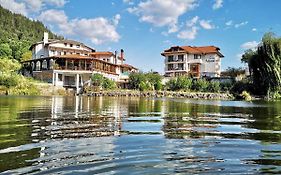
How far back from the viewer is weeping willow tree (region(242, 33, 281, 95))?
51750 mm

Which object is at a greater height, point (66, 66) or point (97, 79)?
point (66, 66)

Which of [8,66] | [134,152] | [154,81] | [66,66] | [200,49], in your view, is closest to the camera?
[134,152]

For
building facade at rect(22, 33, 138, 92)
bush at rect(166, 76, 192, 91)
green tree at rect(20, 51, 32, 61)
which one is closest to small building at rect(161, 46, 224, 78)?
building facade at rect(22, 33, 138, 92)

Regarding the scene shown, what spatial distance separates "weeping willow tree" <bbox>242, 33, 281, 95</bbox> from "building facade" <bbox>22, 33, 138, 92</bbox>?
75.8 feet

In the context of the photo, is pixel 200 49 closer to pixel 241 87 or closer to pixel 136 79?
pixel 241 87

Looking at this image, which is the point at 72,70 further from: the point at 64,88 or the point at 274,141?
the point at 274,141

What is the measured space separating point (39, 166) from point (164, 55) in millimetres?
75792

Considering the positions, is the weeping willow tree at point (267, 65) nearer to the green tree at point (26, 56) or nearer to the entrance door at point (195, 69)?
the entrance door at point (195, 69)

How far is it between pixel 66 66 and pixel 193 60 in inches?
1204

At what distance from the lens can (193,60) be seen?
257 feet

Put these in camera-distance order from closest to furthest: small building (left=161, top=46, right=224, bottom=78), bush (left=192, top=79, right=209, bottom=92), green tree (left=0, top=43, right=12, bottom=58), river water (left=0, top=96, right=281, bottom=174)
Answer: river water (left=0, top=96, right=281, bottom=174) → bush (left=192, top=79, right=209, bottom=92) → green tree (left=0, top=43, right=12, bottom=58) → small building (left=161, top=46, right=224, bottom=78)

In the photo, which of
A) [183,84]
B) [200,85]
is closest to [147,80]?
[183,84]

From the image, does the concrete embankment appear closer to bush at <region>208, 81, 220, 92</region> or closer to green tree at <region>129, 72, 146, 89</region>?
bush at <region>208, 81, 220, 92</region>

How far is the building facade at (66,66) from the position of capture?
59.1 meters
